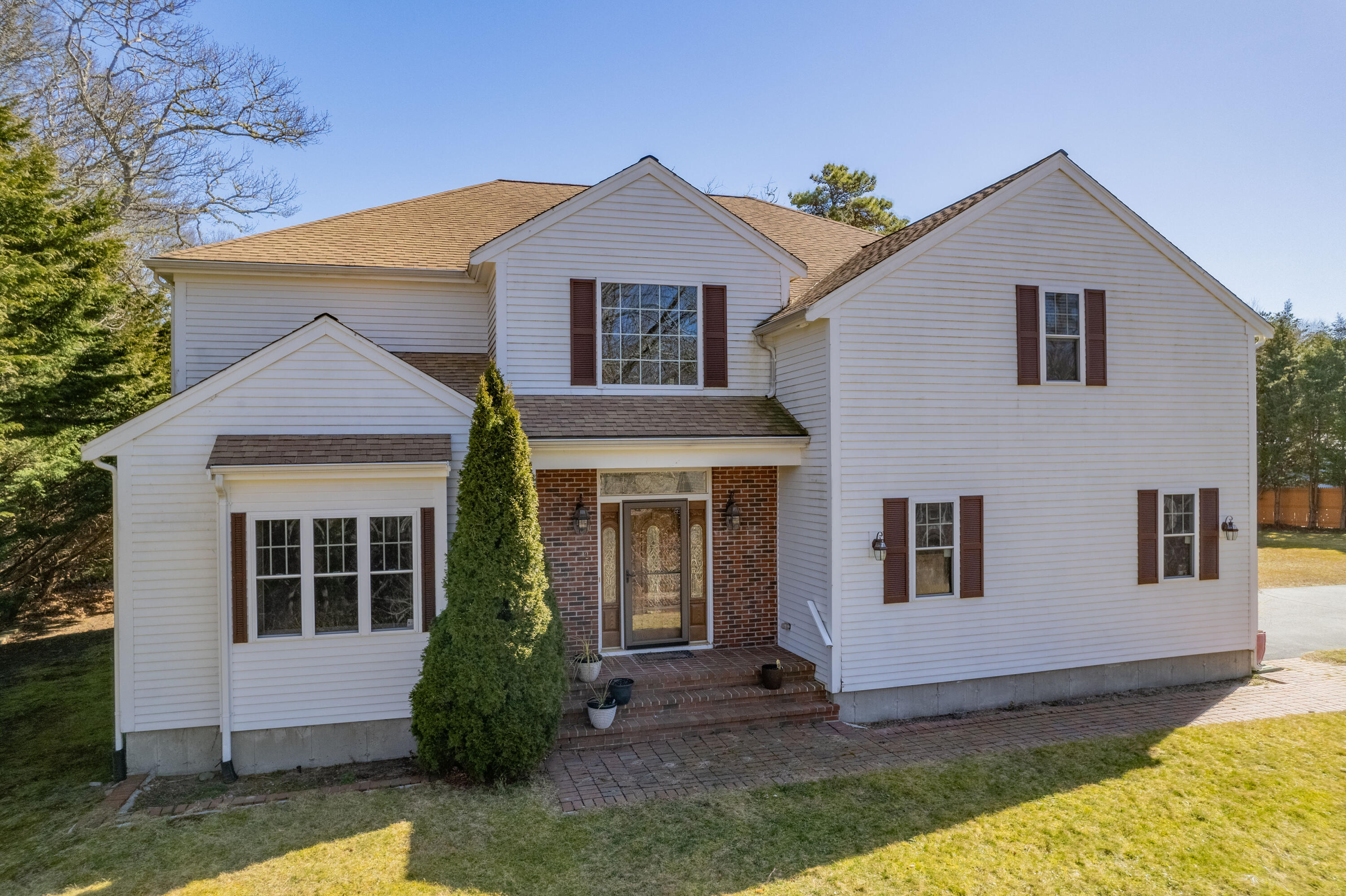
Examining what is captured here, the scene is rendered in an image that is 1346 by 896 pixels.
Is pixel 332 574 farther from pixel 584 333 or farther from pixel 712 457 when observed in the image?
pixel 712 457

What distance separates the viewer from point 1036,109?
11375mm

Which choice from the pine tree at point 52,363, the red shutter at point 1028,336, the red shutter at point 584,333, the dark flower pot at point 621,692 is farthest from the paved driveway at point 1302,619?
the pine tree at point 52,363

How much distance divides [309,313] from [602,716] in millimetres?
7238

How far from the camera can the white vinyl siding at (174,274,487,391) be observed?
35.1 feet

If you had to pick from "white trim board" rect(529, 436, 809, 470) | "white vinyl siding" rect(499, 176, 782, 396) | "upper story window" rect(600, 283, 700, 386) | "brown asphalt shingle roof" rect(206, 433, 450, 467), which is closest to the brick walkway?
"white trim board" rect(529, 436, 809, 470)

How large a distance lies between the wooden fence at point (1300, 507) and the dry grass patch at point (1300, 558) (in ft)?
2.01

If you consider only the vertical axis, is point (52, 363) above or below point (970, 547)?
above

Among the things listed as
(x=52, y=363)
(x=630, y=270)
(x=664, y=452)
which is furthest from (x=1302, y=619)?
(x=52, y=363)

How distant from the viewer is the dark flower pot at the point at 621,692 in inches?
356

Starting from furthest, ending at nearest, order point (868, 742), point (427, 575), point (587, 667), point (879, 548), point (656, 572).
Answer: point (656, 572) < point (587, 667) < point (879, 548) < point (868, 742) < point (427, 575)

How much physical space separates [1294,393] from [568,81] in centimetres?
3338

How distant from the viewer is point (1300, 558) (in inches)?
953

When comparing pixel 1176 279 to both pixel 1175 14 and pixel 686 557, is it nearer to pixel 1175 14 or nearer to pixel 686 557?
pixel 1175 14

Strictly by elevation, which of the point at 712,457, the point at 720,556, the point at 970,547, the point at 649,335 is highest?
the point at 649,335
